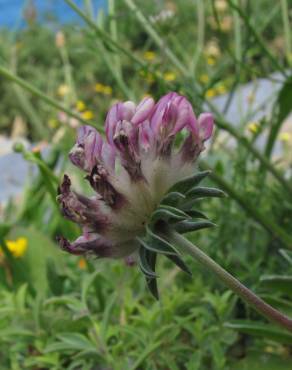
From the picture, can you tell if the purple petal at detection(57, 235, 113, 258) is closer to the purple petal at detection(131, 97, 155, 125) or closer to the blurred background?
the purple petal at detection(131, 97, 155, 125)

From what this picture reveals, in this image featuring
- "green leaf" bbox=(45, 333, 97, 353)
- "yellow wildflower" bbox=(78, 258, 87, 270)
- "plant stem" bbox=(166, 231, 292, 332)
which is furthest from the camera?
"yellow wildflower" bbox=(78, 258, 87, 270)

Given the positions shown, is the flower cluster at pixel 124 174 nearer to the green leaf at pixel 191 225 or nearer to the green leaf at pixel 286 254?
the green leaf at pixel 191 225

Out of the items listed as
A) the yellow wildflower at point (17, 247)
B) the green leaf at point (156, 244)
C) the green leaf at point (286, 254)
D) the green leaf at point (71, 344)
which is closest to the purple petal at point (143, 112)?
the green leaf at point (156, 244)

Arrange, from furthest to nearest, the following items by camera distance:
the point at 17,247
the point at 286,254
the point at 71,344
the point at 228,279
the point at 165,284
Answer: the point at 17,247, the point at 165,284, the point at 71,344, the point at 286,254, the point at 228,279

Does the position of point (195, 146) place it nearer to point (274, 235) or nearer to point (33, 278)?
point (274, 235)

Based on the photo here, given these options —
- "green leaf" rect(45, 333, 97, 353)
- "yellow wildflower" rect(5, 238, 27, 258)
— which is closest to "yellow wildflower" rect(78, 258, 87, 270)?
"yellow wildflower" rect(5, 238, 27, 258)

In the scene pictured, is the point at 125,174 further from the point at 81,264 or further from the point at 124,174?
the point at 81,264

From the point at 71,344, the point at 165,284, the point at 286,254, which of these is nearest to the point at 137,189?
the point at 286,254
